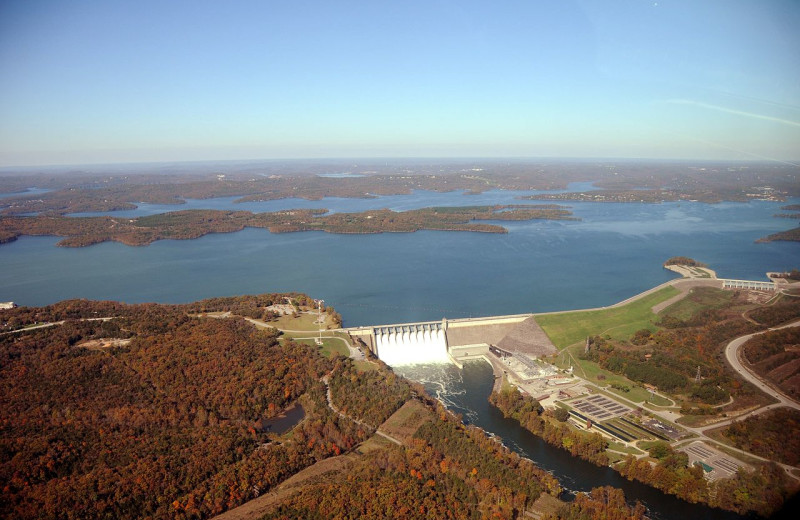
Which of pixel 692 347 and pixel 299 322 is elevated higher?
pixel 299 322

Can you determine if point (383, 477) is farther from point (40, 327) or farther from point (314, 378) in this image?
point (40, 327)

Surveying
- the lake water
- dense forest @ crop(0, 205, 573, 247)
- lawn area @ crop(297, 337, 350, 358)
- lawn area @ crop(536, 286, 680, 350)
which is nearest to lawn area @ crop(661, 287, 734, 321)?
lawn area @ crop(536, 286, 680, 350)

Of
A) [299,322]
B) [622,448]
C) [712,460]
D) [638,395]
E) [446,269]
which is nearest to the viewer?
[712,460]

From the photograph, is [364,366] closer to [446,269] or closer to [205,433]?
[205,433]

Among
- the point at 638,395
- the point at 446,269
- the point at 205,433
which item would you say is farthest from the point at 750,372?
the point at 446,269

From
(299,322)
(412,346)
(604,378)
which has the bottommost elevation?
(604,378)

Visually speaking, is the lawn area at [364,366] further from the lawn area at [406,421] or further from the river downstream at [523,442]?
the lawn area at [406,421]

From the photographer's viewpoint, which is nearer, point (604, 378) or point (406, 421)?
point (406, 421)

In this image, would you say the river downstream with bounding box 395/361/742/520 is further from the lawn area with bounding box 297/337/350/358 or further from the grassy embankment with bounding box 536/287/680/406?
the grassy embankment with bounding box 536/287/680/406
